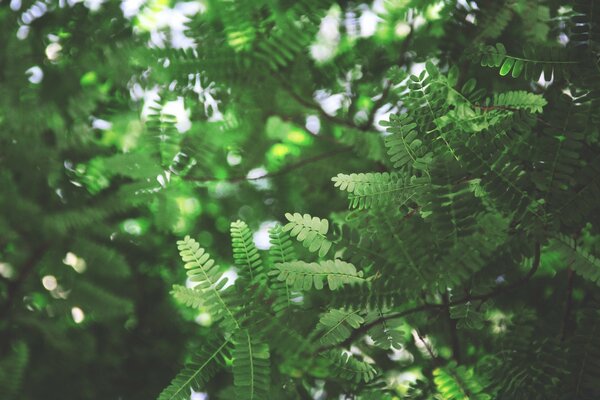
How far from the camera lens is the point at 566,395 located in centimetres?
61

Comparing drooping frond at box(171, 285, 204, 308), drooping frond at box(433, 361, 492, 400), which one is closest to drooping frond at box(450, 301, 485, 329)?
drooping frond at box(433, 361, 492, 400)

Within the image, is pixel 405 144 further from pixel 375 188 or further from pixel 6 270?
pixel 6 270

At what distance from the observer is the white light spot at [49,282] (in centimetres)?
145

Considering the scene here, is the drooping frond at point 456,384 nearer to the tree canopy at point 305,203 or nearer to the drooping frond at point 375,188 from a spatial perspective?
the tree canopy at point 305,203

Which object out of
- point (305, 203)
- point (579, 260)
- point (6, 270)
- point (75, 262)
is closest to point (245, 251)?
point (579, 260)

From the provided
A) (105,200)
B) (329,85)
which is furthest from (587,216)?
(105,200)

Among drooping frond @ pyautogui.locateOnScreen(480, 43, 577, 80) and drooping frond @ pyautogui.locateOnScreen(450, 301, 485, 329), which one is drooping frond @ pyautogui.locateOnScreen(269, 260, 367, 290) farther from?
drooping frond @ pyautogui.locateOnScreen(480, 43, 577, 80)

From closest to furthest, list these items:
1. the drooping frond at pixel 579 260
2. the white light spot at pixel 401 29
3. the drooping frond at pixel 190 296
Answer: the drooping frond at pixel 579 260 → the drooping frond at pixel 190 296 → the white light spot at pixel 401 29

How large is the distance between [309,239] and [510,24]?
0.82 meters

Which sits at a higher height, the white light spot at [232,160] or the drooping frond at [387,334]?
the drooping frond at [387,334]

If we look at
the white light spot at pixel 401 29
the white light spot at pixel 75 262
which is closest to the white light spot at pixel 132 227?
the white light spot at pixel 75 262

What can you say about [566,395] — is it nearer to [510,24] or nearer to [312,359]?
[312,359]

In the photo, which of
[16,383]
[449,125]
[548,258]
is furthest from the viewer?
[16,383]

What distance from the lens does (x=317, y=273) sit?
625 mm
